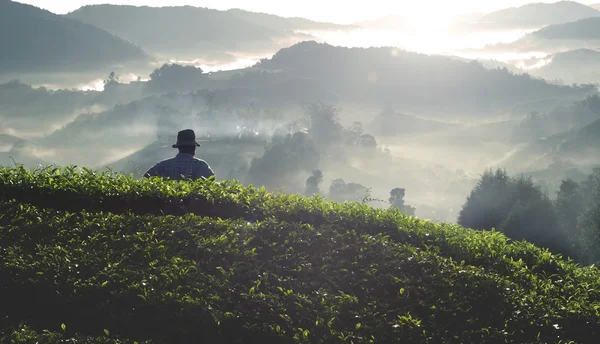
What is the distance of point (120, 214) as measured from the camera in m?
9.98

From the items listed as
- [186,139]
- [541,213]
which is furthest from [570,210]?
[186,139]

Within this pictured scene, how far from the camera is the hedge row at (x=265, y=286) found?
722 cm

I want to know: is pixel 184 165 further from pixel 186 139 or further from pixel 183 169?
pixel 186 139

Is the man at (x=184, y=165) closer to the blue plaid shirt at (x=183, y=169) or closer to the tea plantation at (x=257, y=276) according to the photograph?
the blue plaid shirt at (x=183, y=169)

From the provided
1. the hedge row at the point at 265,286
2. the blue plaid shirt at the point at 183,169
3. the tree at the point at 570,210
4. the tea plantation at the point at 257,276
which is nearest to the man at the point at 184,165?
the blue plaid shirt at the point at 183,169

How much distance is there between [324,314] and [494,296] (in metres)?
2.53

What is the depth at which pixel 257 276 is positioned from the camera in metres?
7.98

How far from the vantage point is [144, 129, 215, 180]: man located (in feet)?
40.3

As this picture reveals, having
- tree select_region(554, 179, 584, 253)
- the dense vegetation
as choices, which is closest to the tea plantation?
→ the dense vegetation

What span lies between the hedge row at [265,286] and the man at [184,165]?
9.71 ft

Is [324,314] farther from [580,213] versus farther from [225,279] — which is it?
[580,213]

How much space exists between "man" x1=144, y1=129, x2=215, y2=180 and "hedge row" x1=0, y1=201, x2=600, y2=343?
2.96 m

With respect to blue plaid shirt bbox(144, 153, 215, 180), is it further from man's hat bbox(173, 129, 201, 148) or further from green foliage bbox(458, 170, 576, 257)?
green foliage bbox(458, 170, 576, 257)

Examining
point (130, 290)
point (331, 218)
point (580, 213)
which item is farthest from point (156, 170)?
point (580, 213)
